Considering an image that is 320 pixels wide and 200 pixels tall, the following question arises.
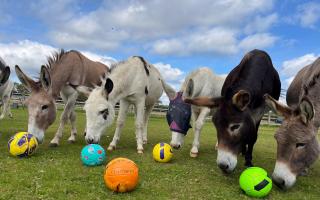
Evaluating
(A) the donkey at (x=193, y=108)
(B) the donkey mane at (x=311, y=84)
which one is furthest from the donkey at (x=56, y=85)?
(B) the donkey mane at (x=311, y=84)

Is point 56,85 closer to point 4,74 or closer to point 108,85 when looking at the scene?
point 4,74

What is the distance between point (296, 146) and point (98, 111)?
14.8 feet

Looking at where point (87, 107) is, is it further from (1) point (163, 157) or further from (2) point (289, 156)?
(2) point (289, 156)

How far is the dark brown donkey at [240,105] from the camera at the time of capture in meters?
5.65

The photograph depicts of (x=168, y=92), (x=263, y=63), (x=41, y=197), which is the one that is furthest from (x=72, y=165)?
(x=263, y=63)

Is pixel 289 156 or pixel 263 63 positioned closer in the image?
pixel 289 156

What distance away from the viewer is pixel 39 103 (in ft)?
25.0

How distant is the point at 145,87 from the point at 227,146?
3900 millimetres

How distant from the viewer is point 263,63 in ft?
23.4

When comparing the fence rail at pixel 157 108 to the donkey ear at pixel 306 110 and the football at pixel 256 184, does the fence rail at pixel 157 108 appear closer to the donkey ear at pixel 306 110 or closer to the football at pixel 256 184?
the football at pixel 256 184

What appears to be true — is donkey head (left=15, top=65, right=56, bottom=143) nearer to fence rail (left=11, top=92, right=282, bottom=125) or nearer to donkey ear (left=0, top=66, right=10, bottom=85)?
donkey ear (left=0, top=66, right=10, bottom=85)

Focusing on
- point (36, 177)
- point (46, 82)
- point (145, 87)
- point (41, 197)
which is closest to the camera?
point (41, 197)

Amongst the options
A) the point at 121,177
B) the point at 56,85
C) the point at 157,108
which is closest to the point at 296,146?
the point at 121,177

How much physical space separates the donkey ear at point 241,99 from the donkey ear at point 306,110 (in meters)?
0.96
